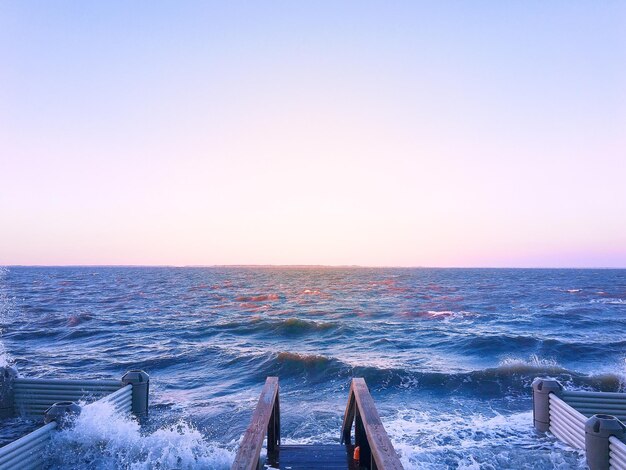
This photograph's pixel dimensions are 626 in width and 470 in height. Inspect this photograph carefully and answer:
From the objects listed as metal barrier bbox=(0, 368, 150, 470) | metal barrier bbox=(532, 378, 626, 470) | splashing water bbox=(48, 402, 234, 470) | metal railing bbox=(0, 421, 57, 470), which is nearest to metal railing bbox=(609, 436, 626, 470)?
metal barrier bbox=(532, 378, 626, 470)

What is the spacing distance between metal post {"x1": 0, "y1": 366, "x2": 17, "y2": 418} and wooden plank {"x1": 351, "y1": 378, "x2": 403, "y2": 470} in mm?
7726

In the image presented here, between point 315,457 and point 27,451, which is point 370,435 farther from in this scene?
point 27,451

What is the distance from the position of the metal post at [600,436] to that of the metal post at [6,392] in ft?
35.0

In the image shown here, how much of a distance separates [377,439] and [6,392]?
344 inches

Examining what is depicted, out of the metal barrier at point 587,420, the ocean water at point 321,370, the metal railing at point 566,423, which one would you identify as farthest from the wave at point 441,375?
the metal railing at point 566,423

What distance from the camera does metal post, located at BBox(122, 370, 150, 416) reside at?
31.1 ft

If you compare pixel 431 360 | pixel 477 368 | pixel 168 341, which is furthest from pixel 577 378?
pixel 168 341

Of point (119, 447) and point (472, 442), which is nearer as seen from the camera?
point (119, 447)

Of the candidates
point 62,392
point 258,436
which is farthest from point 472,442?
point 62,392

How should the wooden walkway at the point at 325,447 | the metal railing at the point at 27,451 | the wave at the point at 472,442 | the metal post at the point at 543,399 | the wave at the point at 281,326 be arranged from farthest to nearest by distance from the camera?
the wave at the point at 281,326 → the metal post at the point at 543,399 → the wave at the point at 472,442 → the metal railing at the point at 27,451 → the wooden walkway at the point at 325,447

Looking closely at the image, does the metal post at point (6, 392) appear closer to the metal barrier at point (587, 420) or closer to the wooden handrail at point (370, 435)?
the wooden handrail at point (370, 435)

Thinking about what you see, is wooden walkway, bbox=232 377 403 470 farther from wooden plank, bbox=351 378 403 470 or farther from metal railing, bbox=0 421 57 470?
metal railing, bbox=0 421 57 470

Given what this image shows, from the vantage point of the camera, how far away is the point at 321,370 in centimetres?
1725

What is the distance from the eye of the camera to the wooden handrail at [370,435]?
12.7 ft
